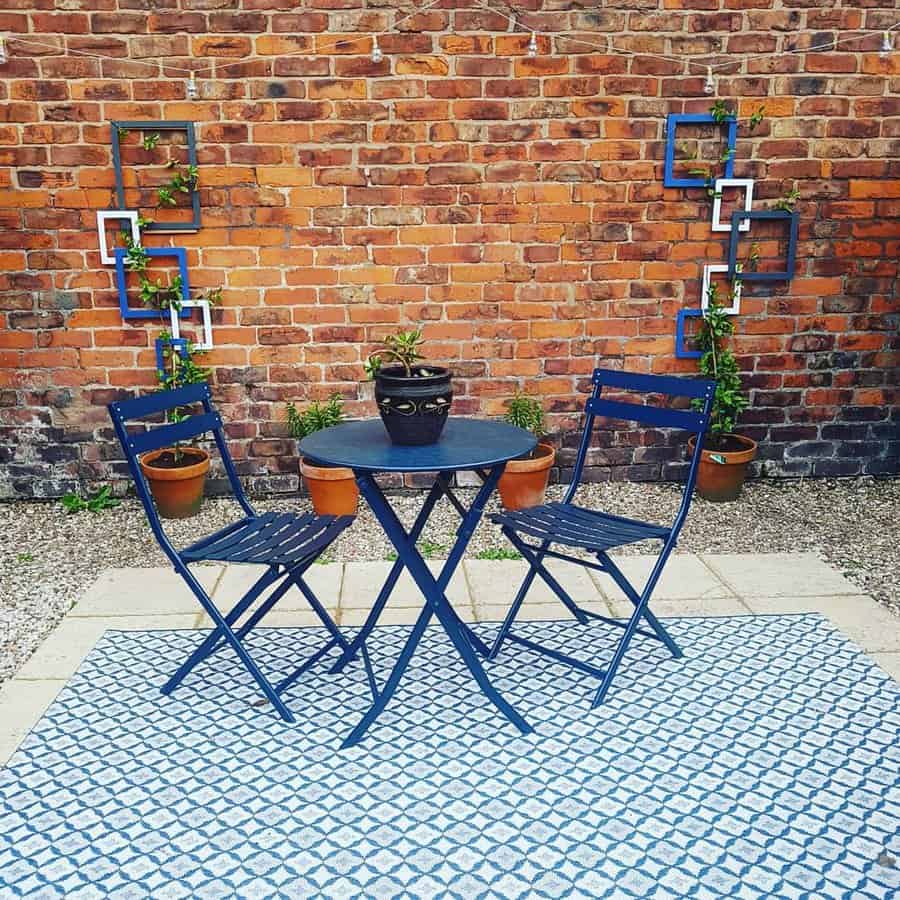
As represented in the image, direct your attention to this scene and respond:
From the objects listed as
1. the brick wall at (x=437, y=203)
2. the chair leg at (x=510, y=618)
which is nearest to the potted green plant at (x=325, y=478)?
the brick wall at (x=437, y=203)

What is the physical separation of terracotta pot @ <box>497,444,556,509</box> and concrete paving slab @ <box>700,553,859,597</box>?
2.94 feet

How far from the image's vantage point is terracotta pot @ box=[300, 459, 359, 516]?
417cm

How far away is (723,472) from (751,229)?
126 cm

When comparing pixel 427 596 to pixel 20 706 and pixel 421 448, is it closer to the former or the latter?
pixel 421 448

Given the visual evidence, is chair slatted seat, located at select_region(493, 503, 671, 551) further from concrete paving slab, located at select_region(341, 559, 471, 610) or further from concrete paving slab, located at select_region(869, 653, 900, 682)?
concrete paving slab, located at select_region(869, 653, 900, 682)

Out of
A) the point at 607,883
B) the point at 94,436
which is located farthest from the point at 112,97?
the point at 607,883

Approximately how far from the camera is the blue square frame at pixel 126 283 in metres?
4.29

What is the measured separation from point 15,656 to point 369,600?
48.7 inches

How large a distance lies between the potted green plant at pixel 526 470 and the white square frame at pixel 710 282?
102 cm

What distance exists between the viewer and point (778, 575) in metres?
3.55

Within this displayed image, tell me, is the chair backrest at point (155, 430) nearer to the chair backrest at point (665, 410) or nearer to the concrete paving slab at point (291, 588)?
the concrete paving slab at point (291, 588)

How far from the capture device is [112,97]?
4.15 metres

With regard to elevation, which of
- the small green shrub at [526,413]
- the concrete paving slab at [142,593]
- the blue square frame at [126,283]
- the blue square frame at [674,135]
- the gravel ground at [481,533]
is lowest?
the gravel ground at [481,533]

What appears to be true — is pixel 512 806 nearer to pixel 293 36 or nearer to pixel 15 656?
pixel 15 656
